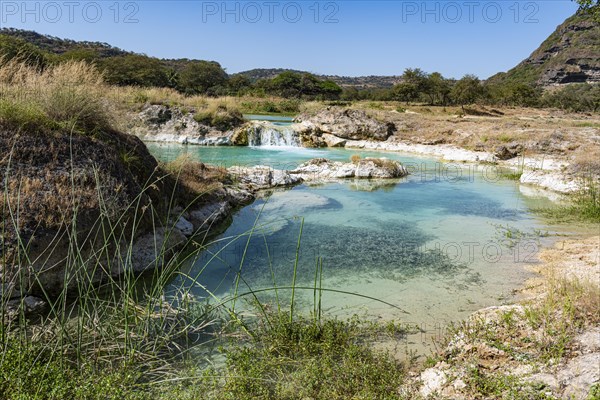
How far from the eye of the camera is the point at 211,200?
8.75m

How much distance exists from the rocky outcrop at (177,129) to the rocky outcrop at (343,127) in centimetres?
481

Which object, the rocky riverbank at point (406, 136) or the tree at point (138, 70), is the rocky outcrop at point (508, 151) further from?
the tree at point (138, 70)

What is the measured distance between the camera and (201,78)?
5628 cm

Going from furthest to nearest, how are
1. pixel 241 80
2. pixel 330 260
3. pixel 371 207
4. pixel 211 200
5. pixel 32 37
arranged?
pixel 32 37
pixel 241 80
pixel 371 207
pixel 211 200
pixel 330 260

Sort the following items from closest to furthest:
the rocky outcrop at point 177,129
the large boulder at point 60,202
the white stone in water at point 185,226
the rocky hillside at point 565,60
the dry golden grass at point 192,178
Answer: the large boulder at point 60,202, the white stone in water at point 185,226, the dry golden grass at point 192,178, the rocky outcrop at point 177,129, the rocky hillside at point 565,60

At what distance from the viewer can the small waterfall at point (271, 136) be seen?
74.0ft

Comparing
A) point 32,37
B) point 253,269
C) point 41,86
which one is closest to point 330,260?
point 253,269

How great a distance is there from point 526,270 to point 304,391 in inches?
178

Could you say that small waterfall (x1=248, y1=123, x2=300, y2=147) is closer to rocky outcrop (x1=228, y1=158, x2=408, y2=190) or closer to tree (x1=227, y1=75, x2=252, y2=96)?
rocky outcrop (x1=228, y1=158, x2=408, y2=190)

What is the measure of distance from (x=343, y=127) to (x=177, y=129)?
9978 mm

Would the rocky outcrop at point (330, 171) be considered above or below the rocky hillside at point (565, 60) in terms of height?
below

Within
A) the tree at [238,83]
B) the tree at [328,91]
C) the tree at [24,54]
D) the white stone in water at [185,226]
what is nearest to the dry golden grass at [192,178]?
the white stone in water at [185,226]

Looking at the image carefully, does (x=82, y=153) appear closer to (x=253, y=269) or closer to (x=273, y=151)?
(x=253, y=269)

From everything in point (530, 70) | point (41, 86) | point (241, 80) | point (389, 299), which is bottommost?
point (389, 299)
